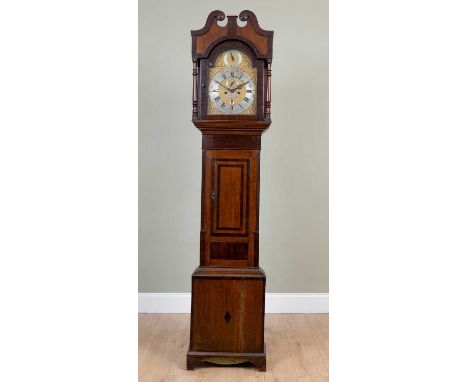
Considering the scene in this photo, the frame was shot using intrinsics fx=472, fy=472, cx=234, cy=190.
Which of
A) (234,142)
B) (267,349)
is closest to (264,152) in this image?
(234,142)

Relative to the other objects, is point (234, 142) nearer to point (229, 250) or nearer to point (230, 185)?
point (230, 185)

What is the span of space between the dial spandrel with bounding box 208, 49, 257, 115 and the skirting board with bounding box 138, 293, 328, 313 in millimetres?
1516

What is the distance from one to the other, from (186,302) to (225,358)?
103 cm

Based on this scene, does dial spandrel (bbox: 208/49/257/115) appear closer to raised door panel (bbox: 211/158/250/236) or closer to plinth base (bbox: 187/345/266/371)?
raised door panel (bbox: 211/158/250/236)

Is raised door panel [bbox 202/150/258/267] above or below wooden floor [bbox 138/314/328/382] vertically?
above

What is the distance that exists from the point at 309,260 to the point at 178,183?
3.56 ft

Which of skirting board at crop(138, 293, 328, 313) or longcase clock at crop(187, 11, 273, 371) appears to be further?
skirting board at crop(138, 293, 328, 313)

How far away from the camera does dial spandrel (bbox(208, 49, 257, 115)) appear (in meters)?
2.41

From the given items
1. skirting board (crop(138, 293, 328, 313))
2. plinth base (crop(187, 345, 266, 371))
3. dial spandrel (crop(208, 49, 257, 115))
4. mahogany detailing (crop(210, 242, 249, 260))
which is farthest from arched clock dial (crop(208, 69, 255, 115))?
skirting board (crop(138, 293, 328, 313))

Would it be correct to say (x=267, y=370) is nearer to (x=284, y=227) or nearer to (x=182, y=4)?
(x=284, y=227)

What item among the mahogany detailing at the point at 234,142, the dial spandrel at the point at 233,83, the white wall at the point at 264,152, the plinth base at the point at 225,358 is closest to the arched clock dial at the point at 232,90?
the dial spandrel at the point at 233,83

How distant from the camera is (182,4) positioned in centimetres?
334
